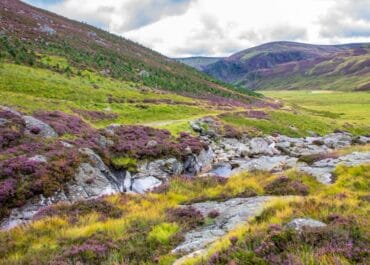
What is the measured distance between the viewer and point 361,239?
23.0 feet

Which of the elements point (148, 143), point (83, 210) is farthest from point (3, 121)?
point (83, 210)

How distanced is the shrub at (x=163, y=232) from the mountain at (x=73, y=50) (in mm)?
55417

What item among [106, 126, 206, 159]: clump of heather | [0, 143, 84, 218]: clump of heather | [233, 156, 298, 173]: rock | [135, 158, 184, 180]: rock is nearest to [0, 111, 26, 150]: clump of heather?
[0, 143, 84, 218]: clump of heather

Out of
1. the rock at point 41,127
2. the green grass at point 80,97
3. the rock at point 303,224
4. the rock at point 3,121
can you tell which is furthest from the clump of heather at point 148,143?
the rock at point 303,224

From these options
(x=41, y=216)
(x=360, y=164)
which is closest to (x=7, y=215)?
(x=41, y=216)

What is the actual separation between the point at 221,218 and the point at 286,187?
495cm

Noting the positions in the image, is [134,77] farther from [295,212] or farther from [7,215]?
[295,212]

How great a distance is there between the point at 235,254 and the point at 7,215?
13.3m

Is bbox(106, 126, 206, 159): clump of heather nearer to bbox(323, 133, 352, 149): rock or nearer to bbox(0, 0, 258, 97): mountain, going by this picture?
bbox(323, 133, 352, 149): rock

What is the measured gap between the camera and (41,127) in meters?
26.9

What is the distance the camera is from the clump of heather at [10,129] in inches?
912

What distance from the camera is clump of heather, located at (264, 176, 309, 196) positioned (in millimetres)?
14640

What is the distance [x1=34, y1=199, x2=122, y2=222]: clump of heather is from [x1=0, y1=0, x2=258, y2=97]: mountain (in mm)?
50743

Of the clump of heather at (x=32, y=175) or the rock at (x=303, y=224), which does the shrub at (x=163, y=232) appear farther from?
the clump of heather at (x=32, y=175)
